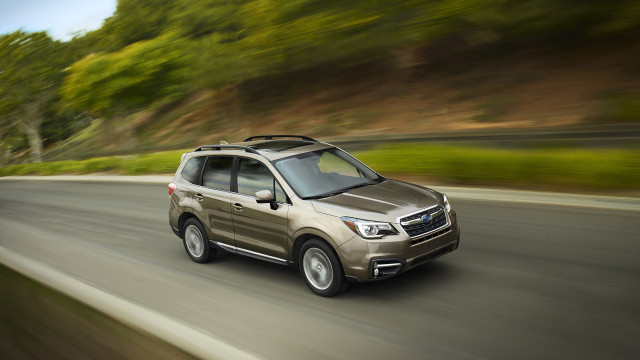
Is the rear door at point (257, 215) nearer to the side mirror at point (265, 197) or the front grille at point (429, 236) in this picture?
the side mirror at point (265, 197)

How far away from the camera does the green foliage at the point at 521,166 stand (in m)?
9.62

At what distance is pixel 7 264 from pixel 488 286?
4848 mm

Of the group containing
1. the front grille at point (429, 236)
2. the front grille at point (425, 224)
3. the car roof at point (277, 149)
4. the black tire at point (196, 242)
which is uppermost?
the car roof at point (277, 149)

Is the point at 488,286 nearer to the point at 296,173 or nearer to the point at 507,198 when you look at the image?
the point at 296,173

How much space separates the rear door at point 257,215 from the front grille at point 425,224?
1.39 metres

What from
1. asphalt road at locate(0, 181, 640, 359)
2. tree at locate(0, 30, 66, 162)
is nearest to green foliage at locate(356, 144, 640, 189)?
asphalt road at locate(0, 181, 640, 359)

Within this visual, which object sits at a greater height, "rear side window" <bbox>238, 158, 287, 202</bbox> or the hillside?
"rear side window" <bbox>238, 158, 287, 202</bbox>

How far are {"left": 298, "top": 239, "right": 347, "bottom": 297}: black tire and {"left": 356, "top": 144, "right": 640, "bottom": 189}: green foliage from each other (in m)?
6.23

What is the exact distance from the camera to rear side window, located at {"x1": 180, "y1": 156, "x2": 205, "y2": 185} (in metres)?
7.71

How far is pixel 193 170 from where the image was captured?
7848 mm

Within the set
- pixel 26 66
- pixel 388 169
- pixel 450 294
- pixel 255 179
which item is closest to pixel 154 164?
pixel 388 169

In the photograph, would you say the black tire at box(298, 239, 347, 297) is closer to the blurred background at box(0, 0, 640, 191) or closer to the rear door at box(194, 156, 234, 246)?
the rear door at box(194, 156, 234, 246)

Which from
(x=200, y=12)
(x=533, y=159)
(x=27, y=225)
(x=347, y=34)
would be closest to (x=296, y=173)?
(x=533, y=159)

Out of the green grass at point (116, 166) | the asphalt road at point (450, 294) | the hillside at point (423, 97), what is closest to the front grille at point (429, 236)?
the asphalt road at point (450, 294)
